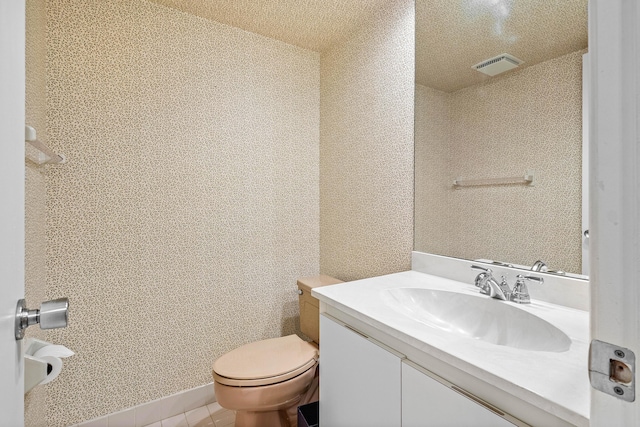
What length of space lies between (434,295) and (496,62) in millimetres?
960

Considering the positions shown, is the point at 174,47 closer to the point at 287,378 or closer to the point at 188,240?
the point at 188,240

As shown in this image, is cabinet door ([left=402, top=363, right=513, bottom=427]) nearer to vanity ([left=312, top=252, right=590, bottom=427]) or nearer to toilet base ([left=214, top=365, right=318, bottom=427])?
vanity ([left=312, top=252, right=590, bottom=427])

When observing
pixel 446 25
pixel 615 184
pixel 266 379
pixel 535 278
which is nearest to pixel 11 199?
pixel 615 184

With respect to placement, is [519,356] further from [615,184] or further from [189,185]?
[189,185]

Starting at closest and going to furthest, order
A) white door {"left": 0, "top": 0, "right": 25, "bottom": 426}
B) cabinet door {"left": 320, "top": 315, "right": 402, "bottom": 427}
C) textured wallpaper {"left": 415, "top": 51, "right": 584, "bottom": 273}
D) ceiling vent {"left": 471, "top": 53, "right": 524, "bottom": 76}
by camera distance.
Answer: white door {"left": 0, "top": 0, "right": 25, "bottom": 426} < cabinet door {"left": 320, "top": 315, "right": 402, "bottom": 427} < textured wallpaper {"left": 415, "top": 51, "right": 584, "bottom": 273} < ceiling vent {"left": 471, "top": 53, "right": 524, "bottom": 76}

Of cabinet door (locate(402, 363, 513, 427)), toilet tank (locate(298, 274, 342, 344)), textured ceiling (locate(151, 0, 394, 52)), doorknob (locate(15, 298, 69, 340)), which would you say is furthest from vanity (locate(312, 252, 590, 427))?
textured ceiling (locate(151, 0, 394, 52))

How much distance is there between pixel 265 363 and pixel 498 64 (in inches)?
64.4

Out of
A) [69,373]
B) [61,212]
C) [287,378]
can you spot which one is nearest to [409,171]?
[287,378]

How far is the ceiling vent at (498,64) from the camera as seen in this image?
112cm

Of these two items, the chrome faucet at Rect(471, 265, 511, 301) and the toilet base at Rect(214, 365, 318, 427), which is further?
the toilet base at Rect(214, 365, 318, 427)

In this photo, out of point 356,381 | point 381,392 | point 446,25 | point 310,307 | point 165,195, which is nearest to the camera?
point 381,392

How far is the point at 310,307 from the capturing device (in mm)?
1745

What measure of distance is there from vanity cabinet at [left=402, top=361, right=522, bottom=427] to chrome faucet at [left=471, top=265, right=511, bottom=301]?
460 mm

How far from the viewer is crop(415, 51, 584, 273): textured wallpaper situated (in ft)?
3.22
